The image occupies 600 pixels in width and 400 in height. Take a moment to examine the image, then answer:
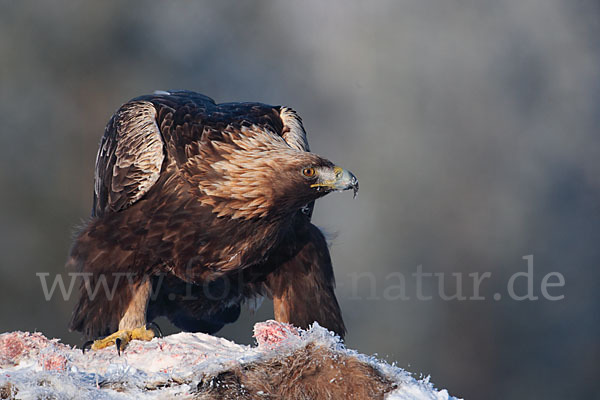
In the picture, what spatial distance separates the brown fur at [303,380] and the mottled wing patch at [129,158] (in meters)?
1.71

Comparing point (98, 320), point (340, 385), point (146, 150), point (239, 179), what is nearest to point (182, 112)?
point (146, 150)

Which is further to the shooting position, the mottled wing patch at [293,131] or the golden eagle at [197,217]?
the mottled wing patch at [293,131]

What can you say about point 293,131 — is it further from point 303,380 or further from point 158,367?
point 303,380

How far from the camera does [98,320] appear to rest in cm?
357

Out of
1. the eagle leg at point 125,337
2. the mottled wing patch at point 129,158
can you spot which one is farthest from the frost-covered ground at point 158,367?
the mottled wing patch at point 129,158

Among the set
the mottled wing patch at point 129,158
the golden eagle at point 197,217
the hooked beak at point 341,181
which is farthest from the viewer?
the mottled wing patch at point 129,158

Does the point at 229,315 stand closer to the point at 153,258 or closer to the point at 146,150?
the point at 153,258

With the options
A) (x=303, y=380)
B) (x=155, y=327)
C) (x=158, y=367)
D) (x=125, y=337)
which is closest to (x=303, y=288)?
(x=155, y=327)

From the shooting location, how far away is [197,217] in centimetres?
347

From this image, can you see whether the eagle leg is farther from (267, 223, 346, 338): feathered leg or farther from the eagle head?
(267, 223, 346, 338): feathered leg

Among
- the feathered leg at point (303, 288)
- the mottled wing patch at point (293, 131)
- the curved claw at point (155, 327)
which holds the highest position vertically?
the mottled wing patch at point (293, 131)

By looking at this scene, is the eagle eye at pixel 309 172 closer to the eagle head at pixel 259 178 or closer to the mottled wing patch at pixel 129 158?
the eagle head at pixel 259 178

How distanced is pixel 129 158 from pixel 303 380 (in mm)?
1963

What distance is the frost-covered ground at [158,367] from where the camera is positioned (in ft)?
6.38
